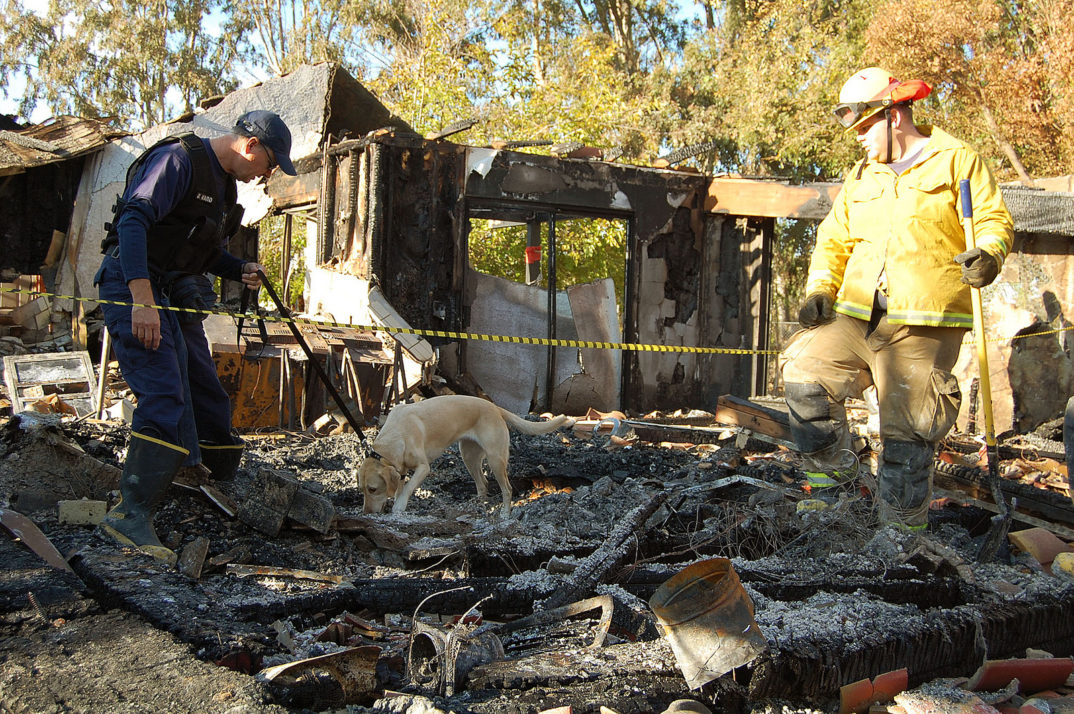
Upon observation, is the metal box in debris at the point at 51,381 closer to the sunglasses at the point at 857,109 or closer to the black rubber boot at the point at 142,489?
the black rubber boot at the point at 142,489

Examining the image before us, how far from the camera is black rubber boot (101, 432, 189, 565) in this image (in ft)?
10.9

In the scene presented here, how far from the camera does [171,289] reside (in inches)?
152

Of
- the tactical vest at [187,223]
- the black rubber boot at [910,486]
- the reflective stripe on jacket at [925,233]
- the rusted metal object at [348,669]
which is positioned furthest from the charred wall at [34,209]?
the rusted metal object at [348,669]

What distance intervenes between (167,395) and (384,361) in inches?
208

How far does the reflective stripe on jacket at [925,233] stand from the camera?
3.98 meters

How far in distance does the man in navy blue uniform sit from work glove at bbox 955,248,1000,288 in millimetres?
3028

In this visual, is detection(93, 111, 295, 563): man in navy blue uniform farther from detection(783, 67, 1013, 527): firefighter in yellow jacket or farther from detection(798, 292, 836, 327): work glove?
detection(783, 67, 1013, 527): firefighter in yellow jacket

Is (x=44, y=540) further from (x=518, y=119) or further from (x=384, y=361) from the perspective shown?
(x=518, y=119)

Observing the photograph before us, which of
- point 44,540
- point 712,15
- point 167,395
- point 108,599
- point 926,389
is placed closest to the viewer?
point 108,599

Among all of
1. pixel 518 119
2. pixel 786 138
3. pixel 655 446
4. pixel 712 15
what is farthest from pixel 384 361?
pixel 712 15

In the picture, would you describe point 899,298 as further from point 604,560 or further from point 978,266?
point 604,560

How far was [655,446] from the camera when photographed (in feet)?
25.0

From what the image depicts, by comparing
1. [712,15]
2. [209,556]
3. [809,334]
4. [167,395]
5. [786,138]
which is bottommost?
[209,556]

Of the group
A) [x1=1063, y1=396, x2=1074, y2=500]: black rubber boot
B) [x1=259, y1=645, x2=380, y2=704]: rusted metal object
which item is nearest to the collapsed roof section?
[x1=1063, y1=396, x2=1074, y2=500]: black rubber boot
